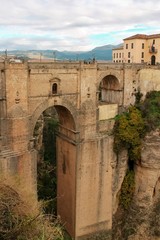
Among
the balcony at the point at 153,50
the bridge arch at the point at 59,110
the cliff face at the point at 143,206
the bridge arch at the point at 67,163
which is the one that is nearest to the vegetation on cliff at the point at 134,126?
the cliff face at the point at 143,206

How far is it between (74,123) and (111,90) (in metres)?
4.62

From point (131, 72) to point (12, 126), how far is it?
31.5 ft

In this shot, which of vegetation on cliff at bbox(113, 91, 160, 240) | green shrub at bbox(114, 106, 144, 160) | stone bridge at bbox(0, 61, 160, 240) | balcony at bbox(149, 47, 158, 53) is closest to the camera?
stone bridge at bbox(0, 61, 160, 240)

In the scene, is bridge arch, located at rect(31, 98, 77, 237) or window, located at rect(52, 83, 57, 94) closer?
window, located at rect(52, 83, 57, 94)

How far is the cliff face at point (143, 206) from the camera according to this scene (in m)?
19.8

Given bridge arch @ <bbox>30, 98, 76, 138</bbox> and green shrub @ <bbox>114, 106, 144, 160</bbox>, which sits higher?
bridge arch @ <bbox>30, 98, 76, 138</bbox>

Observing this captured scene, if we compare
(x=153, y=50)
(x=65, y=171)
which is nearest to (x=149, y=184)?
(x=65, y=171)

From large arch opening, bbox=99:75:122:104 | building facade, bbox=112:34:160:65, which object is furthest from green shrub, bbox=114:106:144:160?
building facade, bbox=112:34:160:65

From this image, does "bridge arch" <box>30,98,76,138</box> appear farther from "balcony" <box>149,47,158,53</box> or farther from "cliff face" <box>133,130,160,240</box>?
"balcony" <box>149,47,158,53</box>

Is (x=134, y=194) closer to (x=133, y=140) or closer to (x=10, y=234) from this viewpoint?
(x=133, y=140)

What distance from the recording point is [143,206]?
20.3m

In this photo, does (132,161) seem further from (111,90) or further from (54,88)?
(54,88)

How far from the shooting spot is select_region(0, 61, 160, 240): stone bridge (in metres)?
15.1

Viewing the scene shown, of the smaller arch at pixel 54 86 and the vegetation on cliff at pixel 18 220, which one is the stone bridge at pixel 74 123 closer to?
the smaller arch at pixel 54 86
